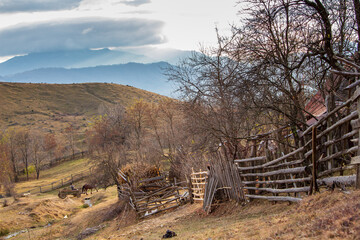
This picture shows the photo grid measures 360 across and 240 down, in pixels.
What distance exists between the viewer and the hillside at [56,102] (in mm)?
89188

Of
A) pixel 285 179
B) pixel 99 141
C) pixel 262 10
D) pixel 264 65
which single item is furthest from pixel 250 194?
pixel 99 141

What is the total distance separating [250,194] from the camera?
10.2 meters

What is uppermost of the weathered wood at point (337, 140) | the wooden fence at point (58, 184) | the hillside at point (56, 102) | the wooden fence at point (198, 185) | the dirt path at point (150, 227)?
the hillside at point (56, 102)

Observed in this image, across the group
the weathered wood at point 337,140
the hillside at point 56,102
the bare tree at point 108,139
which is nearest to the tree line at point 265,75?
the weathered wood at point 337,140

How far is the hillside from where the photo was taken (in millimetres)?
89188

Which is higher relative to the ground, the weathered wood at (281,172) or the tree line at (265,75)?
the tree line at (265,75)

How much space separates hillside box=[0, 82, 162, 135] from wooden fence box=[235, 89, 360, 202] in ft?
269

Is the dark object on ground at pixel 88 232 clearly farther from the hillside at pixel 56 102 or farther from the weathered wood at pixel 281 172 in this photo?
the hillside at pixel 56 102

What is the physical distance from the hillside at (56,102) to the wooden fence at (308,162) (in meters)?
82.1

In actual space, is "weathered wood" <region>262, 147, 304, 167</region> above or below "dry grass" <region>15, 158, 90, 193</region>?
above

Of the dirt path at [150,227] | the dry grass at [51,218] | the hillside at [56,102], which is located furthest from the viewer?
the hillside at [56,102]

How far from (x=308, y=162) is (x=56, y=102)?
10952cm

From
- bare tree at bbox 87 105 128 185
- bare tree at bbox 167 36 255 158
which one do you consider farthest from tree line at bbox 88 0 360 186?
bare tree at bbox 87 105 128 185

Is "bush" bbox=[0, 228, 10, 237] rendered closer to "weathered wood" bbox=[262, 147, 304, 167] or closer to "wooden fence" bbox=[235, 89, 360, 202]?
"wooden fence" bbox=[235, 89, 360, 202]
